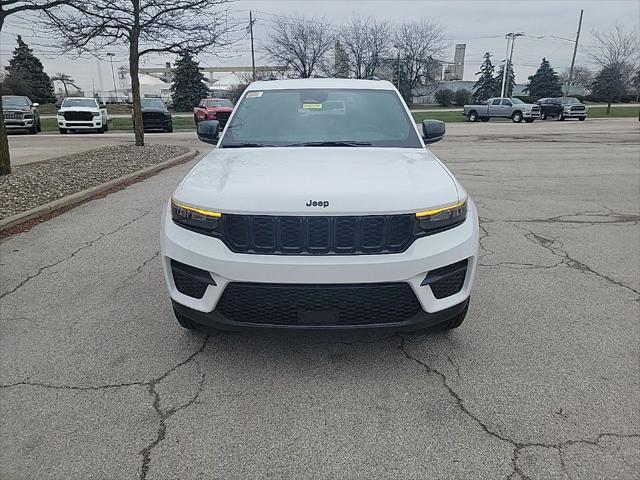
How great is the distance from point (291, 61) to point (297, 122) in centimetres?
4831

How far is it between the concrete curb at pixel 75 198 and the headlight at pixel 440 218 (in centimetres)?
555

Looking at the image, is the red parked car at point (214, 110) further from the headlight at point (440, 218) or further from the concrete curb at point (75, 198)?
the headlight at point (440, 218)

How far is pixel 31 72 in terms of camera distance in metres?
55.8

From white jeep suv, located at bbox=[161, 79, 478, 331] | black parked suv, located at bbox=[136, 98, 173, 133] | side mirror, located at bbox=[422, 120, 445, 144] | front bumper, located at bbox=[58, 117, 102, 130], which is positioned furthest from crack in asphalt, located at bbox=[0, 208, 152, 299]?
black parked suv, located at bbox=[136, 98, 173, 133]

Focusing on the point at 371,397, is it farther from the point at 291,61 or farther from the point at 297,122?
the point at 291,61

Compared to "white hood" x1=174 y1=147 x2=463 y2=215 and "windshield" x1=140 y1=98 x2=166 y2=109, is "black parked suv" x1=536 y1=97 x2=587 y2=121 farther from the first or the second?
"white hood" x1=174 y1=147 x2=463 y2=215

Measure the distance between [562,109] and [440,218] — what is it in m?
38.0

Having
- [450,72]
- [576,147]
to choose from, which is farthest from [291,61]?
[450,72]

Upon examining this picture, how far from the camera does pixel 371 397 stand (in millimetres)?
2781

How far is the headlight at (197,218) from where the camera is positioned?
2732mm

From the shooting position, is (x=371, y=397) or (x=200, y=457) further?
(x=371, y=397)

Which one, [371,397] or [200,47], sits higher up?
[200,47]

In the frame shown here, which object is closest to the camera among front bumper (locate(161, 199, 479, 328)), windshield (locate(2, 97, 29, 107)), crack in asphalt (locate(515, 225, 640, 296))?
front bumper (locate(161, 199, 479, 328))

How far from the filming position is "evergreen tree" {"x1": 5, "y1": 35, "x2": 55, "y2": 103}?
54.6m
